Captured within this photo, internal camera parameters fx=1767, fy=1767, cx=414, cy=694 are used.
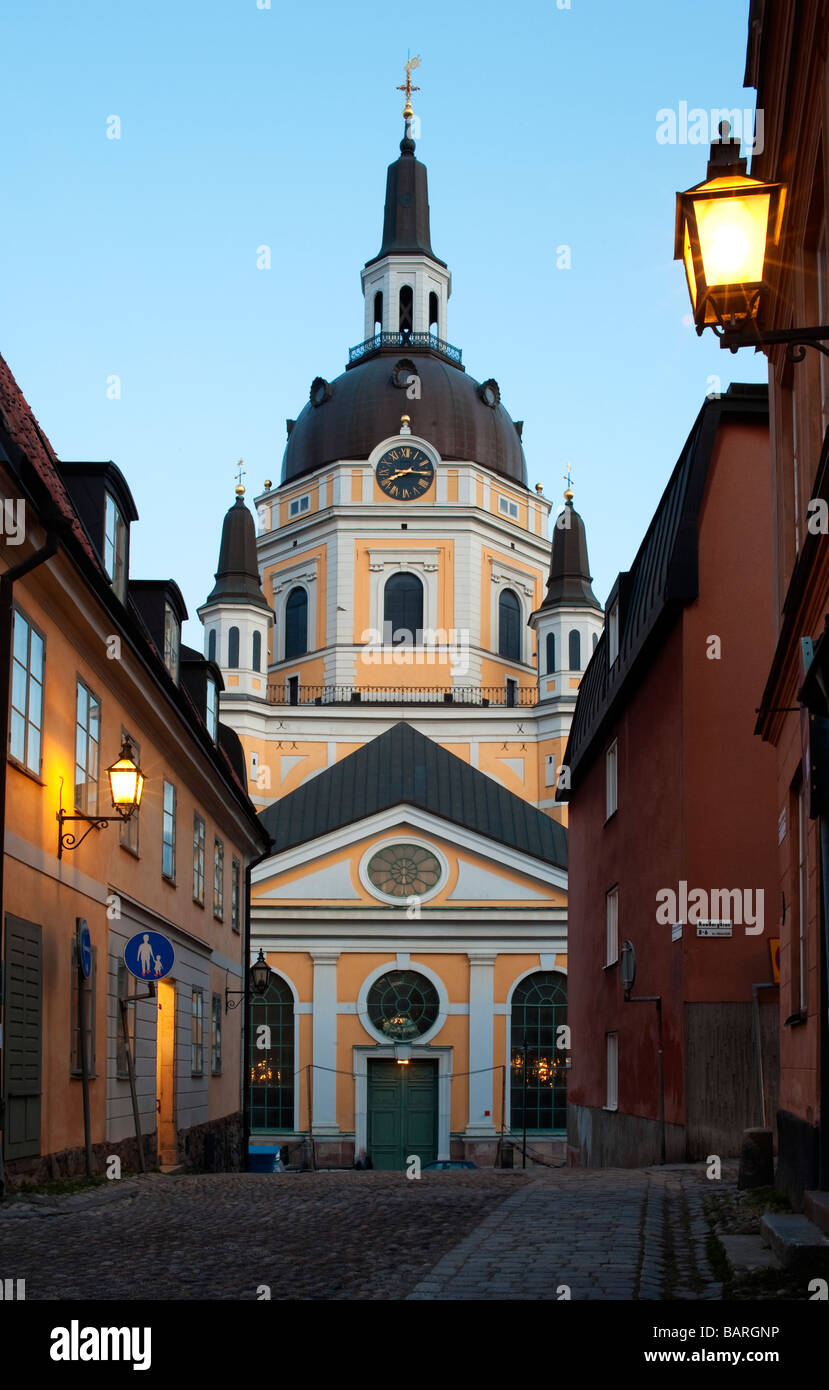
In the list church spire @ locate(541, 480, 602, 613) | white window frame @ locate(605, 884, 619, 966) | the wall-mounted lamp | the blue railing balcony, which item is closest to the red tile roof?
the wall-mounted lamp

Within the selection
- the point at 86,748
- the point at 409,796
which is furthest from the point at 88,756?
the point at 409,796

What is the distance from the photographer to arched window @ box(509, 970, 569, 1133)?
1740 inches

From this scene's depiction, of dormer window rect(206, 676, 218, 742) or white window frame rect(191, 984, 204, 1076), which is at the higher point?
dormer window rect(206, 676, 218, 742)

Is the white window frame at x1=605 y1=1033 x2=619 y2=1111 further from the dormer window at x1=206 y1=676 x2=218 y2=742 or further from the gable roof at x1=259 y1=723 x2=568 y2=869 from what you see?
the gable roof at x1=259 y1=723 x2=568 y2=869

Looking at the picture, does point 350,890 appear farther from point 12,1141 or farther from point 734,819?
point 12,1141

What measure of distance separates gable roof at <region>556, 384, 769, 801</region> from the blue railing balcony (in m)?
56.5

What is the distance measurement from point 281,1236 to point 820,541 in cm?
481

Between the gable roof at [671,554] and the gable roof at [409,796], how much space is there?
90.7 ft

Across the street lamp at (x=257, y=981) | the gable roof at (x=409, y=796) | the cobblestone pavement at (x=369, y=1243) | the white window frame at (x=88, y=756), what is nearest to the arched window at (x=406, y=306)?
the gable roof at (x=409, y=796)

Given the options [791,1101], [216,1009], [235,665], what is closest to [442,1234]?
[791,1101]

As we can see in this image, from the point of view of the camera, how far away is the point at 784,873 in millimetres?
11305

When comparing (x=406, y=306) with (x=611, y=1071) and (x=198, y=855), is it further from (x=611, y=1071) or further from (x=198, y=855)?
(x=611, y=1071)

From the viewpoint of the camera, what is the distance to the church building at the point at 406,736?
148ft

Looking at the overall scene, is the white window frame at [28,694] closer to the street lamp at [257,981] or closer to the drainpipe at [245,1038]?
the street lamp at [257,981]
